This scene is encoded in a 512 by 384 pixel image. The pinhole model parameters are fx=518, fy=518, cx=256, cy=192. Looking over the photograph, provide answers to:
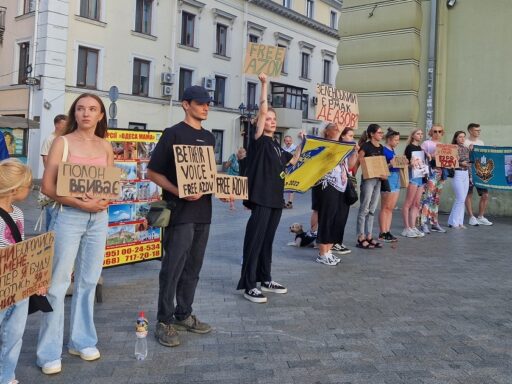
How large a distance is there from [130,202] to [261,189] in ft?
5.50

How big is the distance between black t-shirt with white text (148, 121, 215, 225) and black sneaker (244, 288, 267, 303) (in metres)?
1.33

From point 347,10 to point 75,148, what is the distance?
37.9 ft

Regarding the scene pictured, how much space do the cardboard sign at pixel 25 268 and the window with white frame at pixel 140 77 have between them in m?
25.5

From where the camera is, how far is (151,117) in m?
28.4

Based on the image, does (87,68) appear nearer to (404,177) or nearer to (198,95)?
(404,177)

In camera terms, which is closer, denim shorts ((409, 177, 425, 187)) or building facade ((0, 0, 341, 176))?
denim shorts ((409, 177, 425, 187))

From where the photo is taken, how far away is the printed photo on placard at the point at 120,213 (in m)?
5.67

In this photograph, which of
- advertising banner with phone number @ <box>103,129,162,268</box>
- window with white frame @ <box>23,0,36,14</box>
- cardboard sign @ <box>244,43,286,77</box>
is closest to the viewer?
advertising banner with phone number @ <box>103,129,162,268</box>

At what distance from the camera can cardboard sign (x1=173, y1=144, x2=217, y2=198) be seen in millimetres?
3814

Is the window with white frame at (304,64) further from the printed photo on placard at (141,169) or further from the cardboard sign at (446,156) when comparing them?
the printed photo on placard at (141,169)

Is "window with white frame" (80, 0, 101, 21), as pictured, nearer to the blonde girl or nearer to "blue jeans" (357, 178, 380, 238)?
"blue jeans" (357, 178, 380, 238)

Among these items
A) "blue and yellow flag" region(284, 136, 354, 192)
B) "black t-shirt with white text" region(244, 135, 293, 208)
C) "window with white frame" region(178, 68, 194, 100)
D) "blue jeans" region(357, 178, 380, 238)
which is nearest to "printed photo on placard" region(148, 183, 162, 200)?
"black t-shirt with white text" region(244, 135, 293, 208)

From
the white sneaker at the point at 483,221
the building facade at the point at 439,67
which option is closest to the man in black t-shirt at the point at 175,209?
the white sneaker at the point at 483,221

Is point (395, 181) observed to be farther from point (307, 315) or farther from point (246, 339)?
point (246, 339)
